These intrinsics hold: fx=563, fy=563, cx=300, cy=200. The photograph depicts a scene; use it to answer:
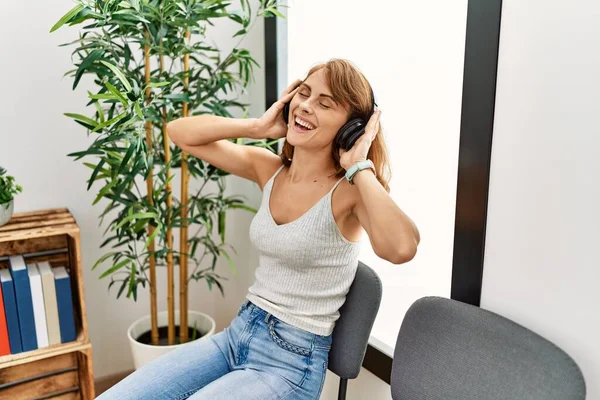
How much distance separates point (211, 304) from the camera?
8.57ft

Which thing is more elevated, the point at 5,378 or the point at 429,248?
the point at 429,248

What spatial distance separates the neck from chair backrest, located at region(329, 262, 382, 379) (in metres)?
0.27

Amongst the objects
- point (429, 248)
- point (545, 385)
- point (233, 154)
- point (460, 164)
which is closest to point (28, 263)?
point (233, 154)

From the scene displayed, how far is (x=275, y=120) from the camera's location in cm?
157

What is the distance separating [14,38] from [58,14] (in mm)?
172

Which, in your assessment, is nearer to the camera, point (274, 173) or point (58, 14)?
point (274, 173)

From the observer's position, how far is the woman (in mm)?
1362

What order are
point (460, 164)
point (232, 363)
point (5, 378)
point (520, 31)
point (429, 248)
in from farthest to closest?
point (5, 378) → point (429, 248) → point (232, 363) → point (460, 164) → point (520, 31)

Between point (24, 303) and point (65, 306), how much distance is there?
0.13 m

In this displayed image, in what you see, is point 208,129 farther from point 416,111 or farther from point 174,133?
point 416,111

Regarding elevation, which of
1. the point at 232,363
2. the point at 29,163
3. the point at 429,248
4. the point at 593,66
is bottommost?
the point at 232,363

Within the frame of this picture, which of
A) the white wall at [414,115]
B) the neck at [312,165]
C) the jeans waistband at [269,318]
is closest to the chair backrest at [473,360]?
the jeans waistband at [269,318]

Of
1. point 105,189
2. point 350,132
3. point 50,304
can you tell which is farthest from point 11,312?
point 350,132

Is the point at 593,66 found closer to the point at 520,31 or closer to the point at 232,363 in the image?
the point at 520,31
